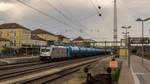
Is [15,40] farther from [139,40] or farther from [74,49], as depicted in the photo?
[139,40]

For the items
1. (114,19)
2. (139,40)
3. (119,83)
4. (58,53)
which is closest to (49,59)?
(58,53)

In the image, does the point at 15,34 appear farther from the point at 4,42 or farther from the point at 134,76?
the point at 134,76

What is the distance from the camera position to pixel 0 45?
6625cm

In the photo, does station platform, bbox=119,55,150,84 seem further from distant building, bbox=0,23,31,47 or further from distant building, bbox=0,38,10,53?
distant building, bbox=0,23,31,47

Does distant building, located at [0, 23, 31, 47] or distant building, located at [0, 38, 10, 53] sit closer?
distant building, located at [0, 38, 10, 53]

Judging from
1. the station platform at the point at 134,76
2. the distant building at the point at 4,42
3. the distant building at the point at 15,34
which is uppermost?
the distant building at the point at 15,34

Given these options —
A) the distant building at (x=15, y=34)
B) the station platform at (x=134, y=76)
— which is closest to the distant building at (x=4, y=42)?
the distant building at (x=15, y=34)

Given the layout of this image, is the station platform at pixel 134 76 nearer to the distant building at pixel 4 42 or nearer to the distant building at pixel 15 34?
the distant building at pixel 4 42

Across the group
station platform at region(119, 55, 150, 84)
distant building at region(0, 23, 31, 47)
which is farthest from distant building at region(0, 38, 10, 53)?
station platform at region(119, 55, 150, 84)

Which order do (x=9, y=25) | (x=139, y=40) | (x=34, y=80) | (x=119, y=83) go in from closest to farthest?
(x=119, y=83), (x=34, y=80), (x=139, y=40), (x=9, y=25)

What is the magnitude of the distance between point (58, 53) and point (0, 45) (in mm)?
39429

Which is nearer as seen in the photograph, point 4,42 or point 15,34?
point 4,42

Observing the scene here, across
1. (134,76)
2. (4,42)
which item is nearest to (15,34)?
(4,42)

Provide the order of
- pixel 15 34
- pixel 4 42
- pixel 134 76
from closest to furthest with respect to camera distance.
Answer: pixel 134 76
pixel 4 42
pixel 15 34
